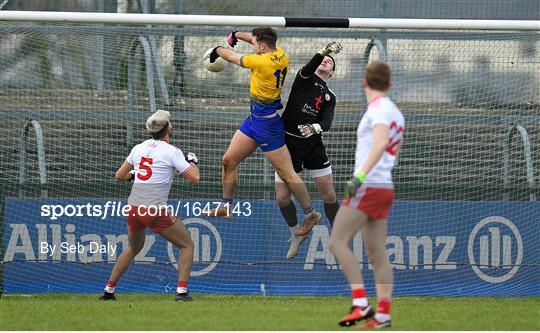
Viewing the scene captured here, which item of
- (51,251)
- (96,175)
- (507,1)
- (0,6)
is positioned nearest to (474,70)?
(507,1)

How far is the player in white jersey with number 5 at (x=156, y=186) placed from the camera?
10734 millimetres

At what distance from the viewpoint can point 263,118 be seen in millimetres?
11094

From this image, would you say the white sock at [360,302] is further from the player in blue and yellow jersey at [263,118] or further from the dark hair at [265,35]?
the dark hair at [265,35]

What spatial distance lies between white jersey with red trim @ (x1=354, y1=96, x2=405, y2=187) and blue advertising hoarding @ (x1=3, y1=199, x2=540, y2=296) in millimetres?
4797

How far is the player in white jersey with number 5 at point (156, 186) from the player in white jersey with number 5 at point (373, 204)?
3157 millimetres

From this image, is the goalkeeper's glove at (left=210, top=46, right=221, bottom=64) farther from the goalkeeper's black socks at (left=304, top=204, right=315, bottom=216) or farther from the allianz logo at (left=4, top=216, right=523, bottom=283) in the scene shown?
the allianz logo at (left=4, top=216, right=523, bottom=283)

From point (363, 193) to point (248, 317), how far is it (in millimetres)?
1911

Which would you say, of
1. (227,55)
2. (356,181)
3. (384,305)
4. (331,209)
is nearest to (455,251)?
(331,209)

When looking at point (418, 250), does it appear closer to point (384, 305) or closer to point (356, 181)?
point (384, 305)

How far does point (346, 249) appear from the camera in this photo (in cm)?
793

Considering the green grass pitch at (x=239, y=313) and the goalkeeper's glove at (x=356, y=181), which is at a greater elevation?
the goalkeeper's glove at (x=356, y=181)

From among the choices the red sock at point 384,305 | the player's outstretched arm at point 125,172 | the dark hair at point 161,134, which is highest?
the dark hair at point 161,134

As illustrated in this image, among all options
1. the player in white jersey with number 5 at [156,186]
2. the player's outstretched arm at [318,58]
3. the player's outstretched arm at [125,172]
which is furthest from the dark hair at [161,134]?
the player's outstretched arm at [318,58]

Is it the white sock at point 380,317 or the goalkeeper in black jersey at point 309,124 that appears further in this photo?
the goalkeeper in black jersey at point 309,124
